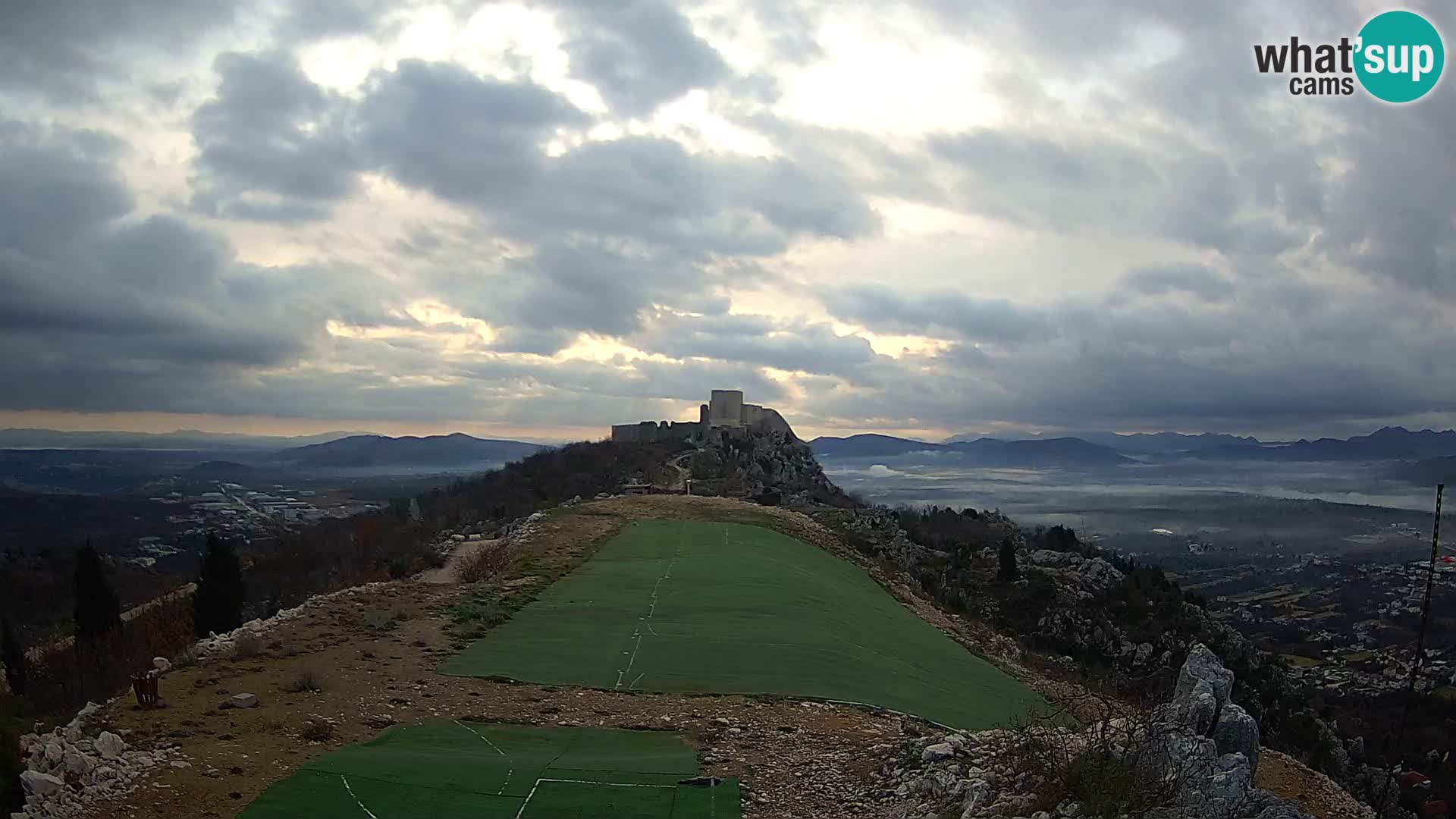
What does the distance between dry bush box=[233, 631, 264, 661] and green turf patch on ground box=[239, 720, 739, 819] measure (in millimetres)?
4449

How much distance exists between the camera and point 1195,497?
138375 mm

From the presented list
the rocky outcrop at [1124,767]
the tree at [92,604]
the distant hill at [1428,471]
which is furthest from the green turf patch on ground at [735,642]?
the distant hill at [1428,471]

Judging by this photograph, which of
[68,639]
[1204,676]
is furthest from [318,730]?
[68,639]

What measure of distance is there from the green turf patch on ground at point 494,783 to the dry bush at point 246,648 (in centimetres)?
445

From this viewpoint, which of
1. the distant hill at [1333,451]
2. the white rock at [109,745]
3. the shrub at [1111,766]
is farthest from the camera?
the distant hill at [1333,451]

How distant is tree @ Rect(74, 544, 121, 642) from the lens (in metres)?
29.9

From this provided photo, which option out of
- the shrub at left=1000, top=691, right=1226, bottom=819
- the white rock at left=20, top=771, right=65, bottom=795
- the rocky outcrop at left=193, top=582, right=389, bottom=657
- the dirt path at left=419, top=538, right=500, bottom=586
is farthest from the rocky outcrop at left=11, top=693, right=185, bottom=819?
the dirt path at left=419, top=538, right=500, bottom=586

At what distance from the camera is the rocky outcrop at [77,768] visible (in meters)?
7.67

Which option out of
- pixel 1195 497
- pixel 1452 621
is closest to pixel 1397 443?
pixel 1195 497

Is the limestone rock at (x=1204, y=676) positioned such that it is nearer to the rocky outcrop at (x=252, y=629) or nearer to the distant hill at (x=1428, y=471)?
the rocky outcrop at (x=252, y=629)

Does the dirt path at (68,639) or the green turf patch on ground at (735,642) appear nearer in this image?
the green turf patch on ground at (735,642)

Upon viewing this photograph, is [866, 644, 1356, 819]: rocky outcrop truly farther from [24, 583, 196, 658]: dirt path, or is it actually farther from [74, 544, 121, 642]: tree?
[24, 583, 196, 658]: dirt path

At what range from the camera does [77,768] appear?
27.2ft

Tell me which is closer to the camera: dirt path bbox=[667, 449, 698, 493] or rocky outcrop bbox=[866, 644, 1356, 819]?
rocky outcrop bbox=[866, 644, 1356, 819]
